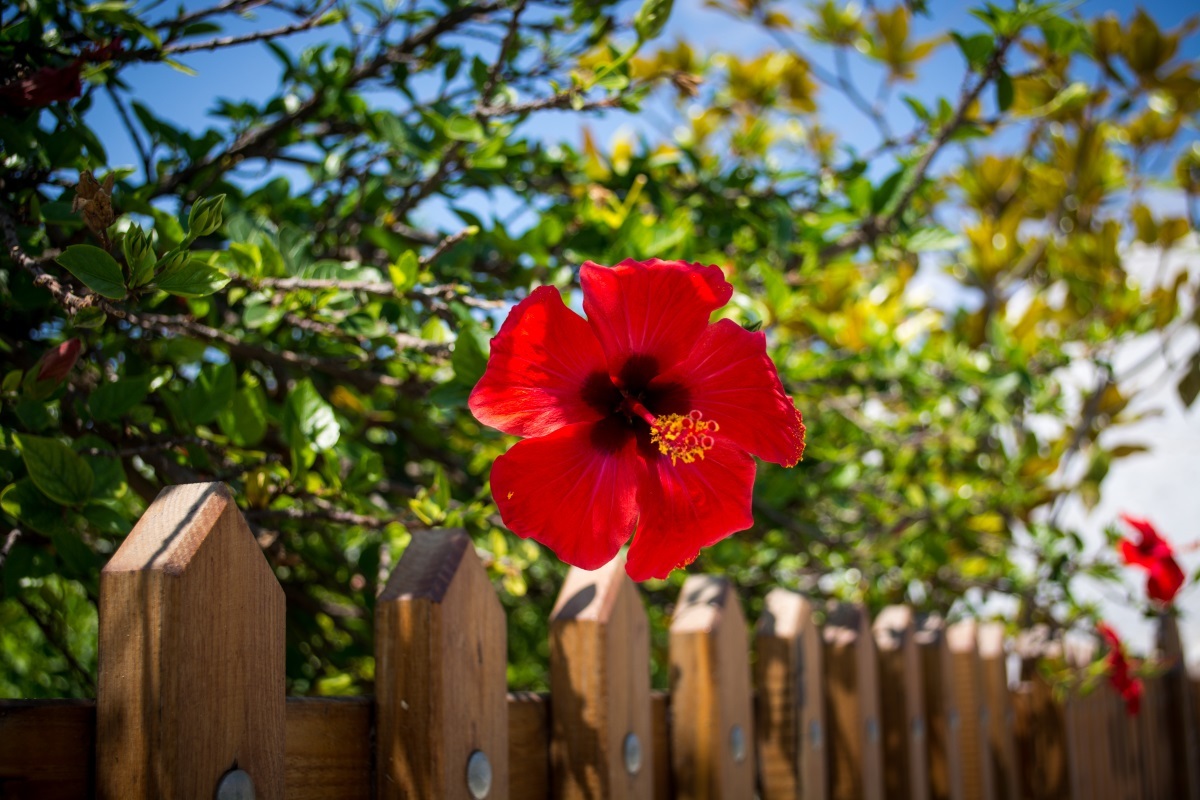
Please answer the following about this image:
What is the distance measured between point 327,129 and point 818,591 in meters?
1.72

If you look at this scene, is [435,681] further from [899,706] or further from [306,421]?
[899,706]

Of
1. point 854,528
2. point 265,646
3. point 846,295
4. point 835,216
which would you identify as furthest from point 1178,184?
point 265,646

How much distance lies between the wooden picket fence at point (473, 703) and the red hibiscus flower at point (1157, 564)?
0.43 m

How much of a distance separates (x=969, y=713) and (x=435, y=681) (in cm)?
183

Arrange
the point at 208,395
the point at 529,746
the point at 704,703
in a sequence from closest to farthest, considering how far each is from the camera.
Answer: the point at 208,395, the point at 529,746, the point at 704,703

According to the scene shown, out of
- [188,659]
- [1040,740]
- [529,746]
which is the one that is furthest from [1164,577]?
[188,659]

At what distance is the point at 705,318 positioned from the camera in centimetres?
96

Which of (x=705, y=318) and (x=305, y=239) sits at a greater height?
(x=305, y=239)

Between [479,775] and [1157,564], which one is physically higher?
[1157,564]

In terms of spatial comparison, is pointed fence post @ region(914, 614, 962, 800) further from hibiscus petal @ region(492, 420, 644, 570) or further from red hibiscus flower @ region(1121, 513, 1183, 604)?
hibiscus petal @ region(492, 420, 644, 570)

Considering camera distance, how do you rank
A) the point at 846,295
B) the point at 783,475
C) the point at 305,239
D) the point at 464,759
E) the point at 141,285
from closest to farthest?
1. the point at 141,285
2. the point at 464,759
3. the point at 305,239
4. the point at 783,475
5. the point at 846,295

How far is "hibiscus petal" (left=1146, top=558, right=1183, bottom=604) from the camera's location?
2174 millimetres

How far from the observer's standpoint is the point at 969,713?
2.38 metres

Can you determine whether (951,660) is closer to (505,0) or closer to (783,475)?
(783,475)
